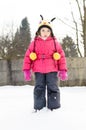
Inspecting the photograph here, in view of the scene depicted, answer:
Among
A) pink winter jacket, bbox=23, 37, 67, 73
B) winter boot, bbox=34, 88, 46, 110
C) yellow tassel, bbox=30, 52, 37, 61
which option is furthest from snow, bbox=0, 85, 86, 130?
yellow tassel, bbox=30, 52, 37, 61

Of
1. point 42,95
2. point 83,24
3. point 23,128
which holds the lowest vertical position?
point 23,128

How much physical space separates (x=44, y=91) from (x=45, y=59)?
470mm

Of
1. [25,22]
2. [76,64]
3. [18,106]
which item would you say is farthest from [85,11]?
[25,22]

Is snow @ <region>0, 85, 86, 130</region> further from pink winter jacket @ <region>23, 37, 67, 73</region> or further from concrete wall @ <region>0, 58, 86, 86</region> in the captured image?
concrete wall @ <region>0, 58, 86, 86</region>

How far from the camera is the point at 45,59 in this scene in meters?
5.09

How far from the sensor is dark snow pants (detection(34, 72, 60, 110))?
5109 millimetres

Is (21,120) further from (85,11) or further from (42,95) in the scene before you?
(85,11)

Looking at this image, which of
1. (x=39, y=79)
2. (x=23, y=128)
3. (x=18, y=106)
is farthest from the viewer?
(x=18, y=106)

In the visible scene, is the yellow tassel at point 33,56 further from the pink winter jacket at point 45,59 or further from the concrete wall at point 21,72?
the concrete wall at point 21,72

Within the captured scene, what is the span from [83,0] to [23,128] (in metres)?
8.18

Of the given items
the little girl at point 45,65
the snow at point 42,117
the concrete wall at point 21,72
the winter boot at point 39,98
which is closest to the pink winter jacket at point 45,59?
the little girl at point 45,65

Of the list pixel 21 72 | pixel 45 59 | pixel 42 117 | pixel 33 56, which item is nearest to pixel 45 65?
pixel 45 59

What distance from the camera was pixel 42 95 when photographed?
17.0 feet

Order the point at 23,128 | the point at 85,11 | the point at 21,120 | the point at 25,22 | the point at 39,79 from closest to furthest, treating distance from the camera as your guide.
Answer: the point at 23,128 < the point at 21,120 < the point at 39,79 < the point at 85,11 < the point at 25,22
